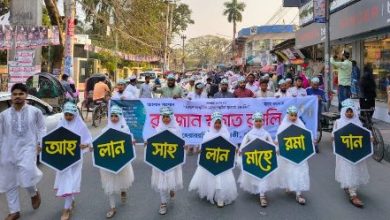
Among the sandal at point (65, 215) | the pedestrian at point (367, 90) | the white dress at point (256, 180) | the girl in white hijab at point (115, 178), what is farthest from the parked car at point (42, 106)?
the pedestrian at point (367, 90)

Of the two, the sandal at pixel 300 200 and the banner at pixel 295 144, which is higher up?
the banner at pixel 295 144

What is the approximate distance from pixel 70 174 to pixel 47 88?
9.61 meters

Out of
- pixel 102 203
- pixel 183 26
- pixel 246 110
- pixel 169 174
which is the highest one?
pixel 183 26

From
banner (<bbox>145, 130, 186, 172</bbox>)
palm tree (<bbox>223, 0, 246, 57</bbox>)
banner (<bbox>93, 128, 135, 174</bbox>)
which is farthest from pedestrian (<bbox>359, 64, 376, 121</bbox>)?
palm tree (<bbox>223, 0, 246, 57</bbox>)

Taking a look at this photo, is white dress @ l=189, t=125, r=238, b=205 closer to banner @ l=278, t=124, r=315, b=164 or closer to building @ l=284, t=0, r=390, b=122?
banner @ l=278, t=124, r=315, b=164

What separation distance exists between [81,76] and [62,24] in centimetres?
1451

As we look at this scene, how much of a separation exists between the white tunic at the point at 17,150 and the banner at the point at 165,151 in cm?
146

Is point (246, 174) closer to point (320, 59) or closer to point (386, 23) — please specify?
point (386, 23)

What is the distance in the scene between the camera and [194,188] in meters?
6.87

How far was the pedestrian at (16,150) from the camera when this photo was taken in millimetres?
5949

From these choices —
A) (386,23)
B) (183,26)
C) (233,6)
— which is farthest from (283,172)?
(233,6)

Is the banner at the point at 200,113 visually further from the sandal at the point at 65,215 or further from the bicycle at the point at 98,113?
the bicycle at the point at 98,113

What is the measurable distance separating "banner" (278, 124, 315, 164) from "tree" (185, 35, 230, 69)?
140 m

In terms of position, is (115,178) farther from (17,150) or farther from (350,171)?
(350,171)
